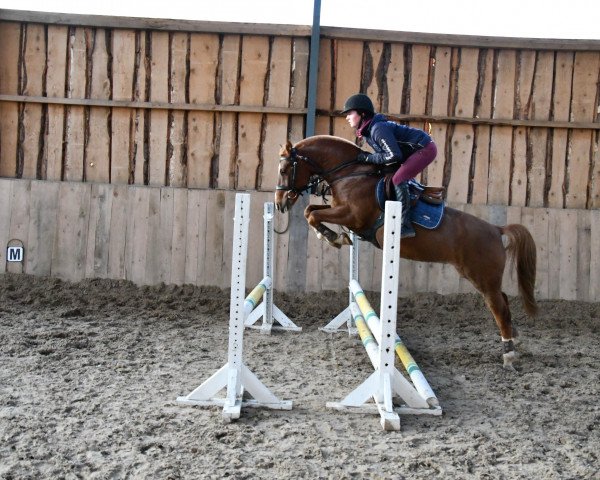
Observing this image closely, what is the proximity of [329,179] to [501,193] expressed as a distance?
A: 3.11 metres

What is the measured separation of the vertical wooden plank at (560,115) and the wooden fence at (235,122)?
0.6 inches

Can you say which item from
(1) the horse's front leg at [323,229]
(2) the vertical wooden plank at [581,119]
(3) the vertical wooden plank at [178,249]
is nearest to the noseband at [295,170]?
(1) the horse's front leg at [323,229]

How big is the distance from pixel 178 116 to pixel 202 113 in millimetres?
277

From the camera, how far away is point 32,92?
279 inches

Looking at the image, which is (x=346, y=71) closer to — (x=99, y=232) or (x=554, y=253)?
(x=554, y=253)

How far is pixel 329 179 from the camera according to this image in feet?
15.4

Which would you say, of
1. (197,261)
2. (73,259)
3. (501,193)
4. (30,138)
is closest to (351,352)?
(197,261)

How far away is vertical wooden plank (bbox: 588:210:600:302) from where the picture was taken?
684 cm

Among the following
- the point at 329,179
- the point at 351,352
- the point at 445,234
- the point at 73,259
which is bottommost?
the point at 351,352

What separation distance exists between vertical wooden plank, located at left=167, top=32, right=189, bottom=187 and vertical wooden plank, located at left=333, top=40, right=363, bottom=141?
172 centimetres

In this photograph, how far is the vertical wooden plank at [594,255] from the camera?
22.4 feet

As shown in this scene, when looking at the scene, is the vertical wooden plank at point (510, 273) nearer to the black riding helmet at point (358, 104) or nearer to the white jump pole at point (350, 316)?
the white jump pole at point (350, 316)

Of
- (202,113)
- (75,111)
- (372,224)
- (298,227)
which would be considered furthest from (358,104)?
(75,111)

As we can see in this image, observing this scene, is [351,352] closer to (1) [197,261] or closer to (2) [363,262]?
(2) [363,262]
